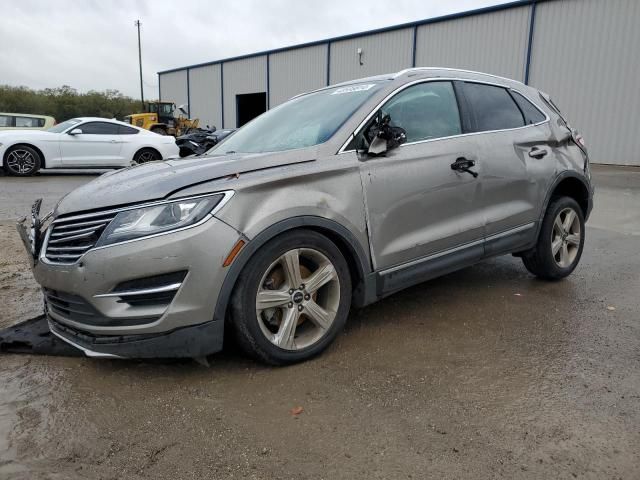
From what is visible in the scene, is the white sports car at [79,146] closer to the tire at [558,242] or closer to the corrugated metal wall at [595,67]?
the tire at [558,242]

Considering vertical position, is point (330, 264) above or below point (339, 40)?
below

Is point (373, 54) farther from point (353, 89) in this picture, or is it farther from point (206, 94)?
point (353, 89)

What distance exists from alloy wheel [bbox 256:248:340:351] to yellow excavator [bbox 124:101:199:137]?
2439 centimetres

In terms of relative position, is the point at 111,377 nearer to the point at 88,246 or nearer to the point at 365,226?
Answer: the point at 88,246

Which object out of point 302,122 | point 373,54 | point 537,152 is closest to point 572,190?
point 537,152

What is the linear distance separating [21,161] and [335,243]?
11.3 meters

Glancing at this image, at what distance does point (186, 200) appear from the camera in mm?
2541

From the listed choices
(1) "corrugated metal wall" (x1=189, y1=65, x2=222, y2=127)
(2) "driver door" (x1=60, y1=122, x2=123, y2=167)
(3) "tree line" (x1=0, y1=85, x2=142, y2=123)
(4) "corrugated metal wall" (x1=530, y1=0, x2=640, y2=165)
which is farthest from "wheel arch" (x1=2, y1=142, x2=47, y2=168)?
(3) "tree line" (x1=0, y1=85, x2=142, y2=123)

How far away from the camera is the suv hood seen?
260 cm

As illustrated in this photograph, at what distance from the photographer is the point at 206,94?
3494cm

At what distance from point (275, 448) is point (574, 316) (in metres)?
2.60

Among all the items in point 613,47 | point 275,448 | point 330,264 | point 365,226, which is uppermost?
point 613,47

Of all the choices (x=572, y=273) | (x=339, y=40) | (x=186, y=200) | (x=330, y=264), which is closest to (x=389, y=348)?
(x=330, y=264)

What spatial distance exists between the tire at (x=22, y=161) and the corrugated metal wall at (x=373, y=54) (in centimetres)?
1481
